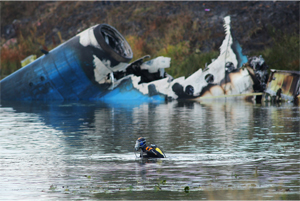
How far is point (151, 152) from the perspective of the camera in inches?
520

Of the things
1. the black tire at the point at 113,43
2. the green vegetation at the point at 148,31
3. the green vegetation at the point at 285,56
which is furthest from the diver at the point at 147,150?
the green vegetation at the point at 285,56

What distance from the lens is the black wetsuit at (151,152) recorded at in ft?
43.2

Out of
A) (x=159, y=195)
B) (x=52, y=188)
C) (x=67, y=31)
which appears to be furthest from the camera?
(x=67, y=31)

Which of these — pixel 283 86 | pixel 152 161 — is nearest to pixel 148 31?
pixel 283 86

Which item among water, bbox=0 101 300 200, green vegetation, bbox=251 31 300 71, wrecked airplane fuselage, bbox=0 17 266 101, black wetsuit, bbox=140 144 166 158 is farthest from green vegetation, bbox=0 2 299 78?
black wetsuit, bbox=140 144 166 158

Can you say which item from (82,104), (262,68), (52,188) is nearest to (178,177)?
(52,188)

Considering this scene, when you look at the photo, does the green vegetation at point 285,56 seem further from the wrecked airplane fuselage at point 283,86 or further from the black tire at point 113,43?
the black tire at point 113,43

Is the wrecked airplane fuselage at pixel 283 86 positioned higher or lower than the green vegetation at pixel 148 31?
lower

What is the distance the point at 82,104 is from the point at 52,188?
82.7ft

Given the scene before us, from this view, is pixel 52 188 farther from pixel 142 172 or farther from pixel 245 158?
pixel 245 158

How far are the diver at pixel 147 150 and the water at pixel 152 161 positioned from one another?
255mm

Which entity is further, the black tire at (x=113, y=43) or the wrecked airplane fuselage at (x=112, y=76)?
the wrecked airplane fuselage at (x=112, y=76)

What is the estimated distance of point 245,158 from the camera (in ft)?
43.2

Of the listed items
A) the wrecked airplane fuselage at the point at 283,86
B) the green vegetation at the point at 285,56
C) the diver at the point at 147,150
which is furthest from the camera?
the green vegetation at the point at 285,56
